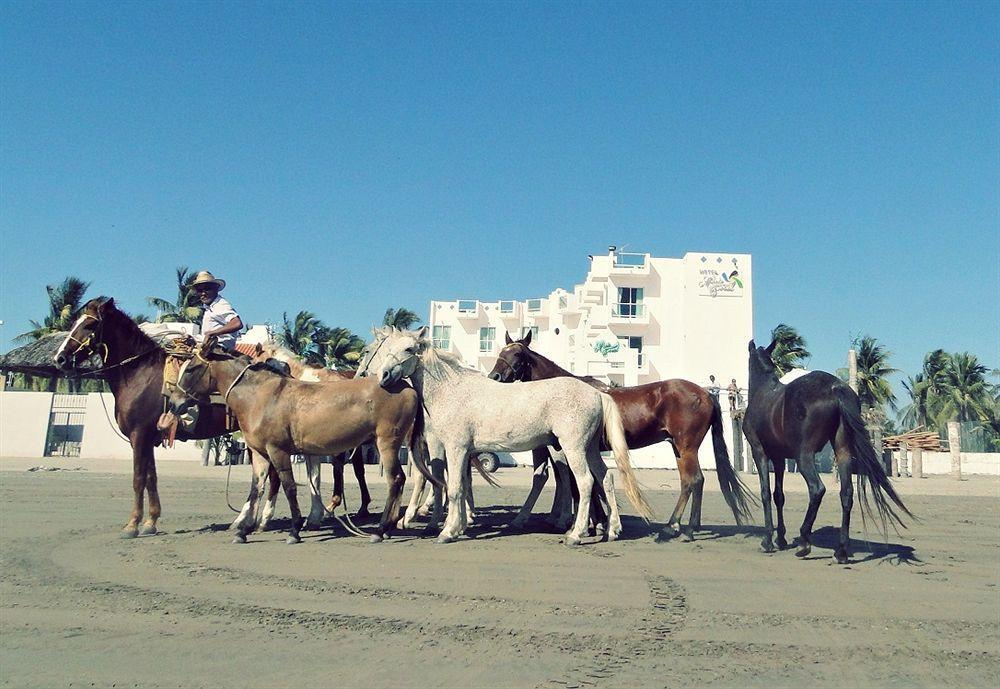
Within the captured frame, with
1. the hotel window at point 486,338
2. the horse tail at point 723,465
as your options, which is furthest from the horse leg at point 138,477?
the hotel window at point 486,338

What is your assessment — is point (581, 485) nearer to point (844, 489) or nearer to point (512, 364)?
point (512, 364)

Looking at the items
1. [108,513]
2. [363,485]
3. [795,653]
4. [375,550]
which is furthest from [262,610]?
[108,513]

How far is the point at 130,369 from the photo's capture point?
8836 millimetres

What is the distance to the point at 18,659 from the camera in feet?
13.2

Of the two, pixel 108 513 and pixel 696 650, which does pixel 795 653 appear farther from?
pixel 108 513

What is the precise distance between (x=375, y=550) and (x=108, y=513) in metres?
5.60

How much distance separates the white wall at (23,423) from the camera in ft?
111

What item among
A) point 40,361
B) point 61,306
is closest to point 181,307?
point 61,306

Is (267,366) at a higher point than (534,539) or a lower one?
higher

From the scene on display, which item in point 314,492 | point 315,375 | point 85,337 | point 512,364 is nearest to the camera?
point 85,337

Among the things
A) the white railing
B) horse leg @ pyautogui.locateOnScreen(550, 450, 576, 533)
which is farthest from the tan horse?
the white railing

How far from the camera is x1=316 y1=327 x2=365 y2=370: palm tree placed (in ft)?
164

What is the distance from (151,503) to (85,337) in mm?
2266

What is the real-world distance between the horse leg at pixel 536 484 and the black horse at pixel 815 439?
297cm
